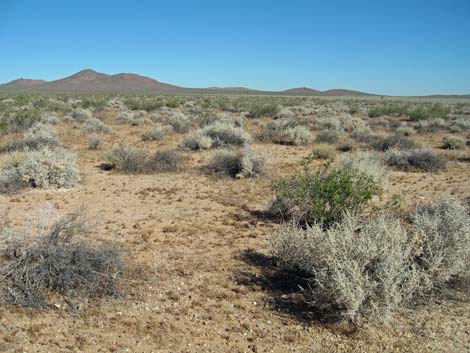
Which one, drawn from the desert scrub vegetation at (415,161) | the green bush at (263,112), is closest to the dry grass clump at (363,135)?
the desert scrub vegetation at (415,161)

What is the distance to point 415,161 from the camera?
12.3 metres

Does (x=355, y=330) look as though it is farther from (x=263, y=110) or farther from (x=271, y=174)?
(x=263, y=110)

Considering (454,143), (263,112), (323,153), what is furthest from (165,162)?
(263,112)

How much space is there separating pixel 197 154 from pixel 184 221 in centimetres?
684

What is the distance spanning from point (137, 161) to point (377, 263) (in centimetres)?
861

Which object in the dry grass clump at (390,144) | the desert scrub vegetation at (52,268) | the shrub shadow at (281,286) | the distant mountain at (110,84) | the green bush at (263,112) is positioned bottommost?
the shrub shadow at (281,286)

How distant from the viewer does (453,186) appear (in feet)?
33.2

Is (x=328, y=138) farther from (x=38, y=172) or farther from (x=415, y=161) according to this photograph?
(x=38, y=172)

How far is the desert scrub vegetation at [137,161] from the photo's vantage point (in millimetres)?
11539

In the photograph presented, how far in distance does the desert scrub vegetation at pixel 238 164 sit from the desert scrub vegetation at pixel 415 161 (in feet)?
13.8

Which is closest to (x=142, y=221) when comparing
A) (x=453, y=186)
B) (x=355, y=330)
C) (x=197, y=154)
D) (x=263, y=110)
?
(x=355, y=330)

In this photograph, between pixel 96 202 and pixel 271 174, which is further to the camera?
pixel 271 174

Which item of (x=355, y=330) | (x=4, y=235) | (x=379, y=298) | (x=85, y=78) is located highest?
(x=85, y=78)

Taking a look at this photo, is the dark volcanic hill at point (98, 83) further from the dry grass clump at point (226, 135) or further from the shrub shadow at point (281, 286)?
the shrub shadow at point (281, 286)
